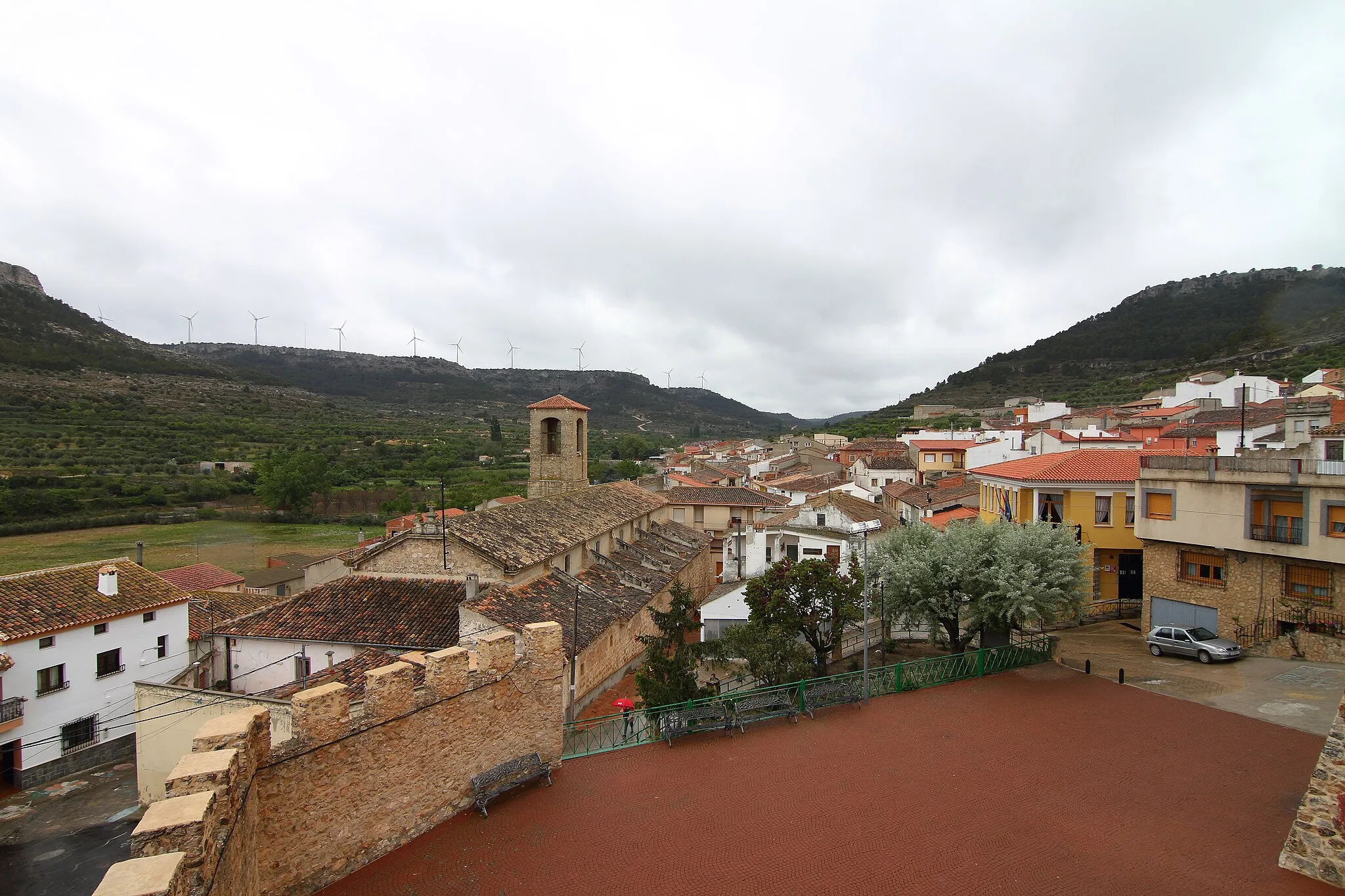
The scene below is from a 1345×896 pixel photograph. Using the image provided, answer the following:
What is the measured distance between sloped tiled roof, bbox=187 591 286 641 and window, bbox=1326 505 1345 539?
98.6 feet

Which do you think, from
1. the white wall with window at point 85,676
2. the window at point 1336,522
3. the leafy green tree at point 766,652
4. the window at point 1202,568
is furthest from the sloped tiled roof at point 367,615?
the window at point 1336,522

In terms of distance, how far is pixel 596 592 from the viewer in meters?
23.5

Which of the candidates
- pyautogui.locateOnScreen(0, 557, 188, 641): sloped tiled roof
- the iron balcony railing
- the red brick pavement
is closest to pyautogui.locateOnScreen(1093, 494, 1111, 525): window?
the red brick pavement

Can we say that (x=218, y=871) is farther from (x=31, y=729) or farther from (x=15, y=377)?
(x=15, y=377)

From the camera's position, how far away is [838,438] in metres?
86.1

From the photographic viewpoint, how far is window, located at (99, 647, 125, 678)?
19.8 metres

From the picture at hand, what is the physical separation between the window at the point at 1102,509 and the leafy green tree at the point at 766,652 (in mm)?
13338

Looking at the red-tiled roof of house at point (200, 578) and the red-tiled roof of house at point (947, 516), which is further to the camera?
the red-tiled roof of house at point (200, 578)

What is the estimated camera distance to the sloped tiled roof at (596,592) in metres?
18.1

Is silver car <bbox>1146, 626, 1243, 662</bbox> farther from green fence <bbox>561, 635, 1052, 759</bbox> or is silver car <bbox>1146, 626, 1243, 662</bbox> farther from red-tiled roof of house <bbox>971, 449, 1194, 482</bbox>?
red-tiled roof of house <bbox>971, 449, 1194, 482</bbox>

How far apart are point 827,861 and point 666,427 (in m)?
153

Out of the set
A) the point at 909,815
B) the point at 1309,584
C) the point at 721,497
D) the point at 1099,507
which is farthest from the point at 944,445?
the point at 909,815

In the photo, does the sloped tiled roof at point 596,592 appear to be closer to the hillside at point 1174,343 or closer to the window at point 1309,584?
the window at point 1309,584

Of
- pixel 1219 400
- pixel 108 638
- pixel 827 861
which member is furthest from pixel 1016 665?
pixel 1219 400
